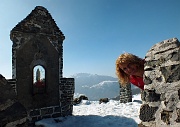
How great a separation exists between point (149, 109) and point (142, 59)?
73 cm

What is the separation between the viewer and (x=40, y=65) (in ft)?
29.7

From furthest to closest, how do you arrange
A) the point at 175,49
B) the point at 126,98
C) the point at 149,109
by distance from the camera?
the point at 126,98
the point at 149,109
the point at 175,49

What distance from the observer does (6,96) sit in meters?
2.65

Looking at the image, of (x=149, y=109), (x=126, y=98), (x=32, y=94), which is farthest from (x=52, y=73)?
(x=149, y=109)

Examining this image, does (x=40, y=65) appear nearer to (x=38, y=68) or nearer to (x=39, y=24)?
(x=38, y=68)

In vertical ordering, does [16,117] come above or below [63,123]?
above

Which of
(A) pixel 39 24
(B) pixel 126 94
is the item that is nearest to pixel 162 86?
(A) pixel 39 24

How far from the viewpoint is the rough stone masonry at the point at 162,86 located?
2354mm

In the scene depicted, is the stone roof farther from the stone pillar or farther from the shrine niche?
the stone pillar

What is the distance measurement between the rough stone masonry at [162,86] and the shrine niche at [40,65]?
264 inches

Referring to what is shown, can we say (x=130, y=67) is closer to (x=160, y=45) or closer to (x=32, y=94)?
(x=160, y=45)

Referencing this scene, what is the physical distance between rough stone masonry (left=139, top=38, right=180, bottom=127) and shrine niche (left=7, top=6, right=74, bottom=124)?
264 inches

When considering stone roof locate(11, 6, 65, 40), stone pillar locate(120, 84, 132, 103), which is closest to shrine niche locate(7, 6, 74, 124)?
stone roof locate(11, 6, 65, 40)

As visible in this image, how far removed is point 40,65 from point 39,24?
1857 millimetres
